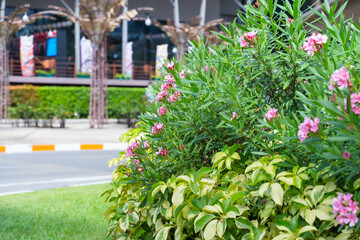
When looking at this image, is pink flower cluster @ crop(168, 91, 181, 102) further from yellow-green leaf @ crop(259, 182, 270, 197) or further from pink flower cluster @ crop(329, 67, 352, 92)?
pink flower cluster @ crop(329, 67, 352, 92)

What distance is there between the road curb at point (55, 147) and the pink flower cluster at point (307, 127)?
48.7 feet

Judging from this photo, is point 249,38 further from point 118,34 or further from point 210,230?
point 118,34

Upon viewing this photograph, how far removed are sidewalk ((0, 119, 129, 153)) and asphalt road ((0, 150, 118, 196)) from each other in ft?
4.01

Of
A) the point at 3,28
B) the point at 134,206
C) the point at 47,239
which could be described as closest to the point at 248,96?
the point at 134,206

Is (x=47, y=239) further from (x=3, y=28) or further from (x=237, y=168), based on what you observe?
(x=3, y=28)

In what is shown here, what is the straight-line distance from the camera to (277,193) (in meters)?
2.98

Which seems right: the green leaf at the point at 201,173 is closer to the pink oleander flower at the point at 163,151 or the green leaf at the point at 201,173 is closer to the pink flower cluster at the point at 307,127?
the pink oleander flower at the point at 163,151

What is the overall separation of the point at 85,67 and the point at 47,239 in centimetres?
3534

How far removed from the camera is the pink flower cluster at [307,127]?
8.55ft

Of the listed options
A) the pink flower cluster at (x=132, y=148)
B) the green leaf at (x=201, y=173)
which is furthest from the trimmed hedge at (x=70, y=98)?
the green leaf at (x=201, y=173)

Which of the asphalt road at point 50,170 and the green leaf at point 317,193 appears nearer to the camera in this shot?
the green leaf at point 317,193

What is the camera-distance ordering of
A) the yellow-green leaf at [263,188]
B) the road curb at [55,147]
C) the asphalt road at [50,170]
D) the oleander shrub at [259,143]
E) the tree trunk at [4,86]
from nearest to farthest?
the oleander shrub at [259,143], the yellow-green leaf at [263,188], the asphalt road at [50,170], the road curb at [55,147], the tree trunk at [4,86]

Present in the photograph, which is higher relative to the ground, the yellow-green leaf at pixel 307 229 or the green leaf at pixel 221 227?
the yellow-green leaf at pixel 307 229

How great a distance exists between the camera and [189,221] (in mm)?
3434
